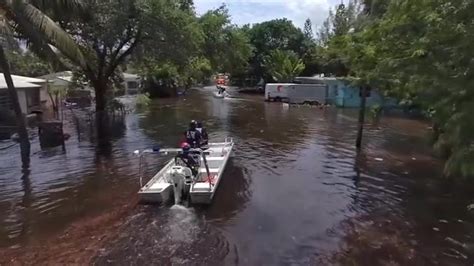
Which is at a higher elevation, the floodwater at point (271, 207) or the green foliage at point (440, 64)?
the green foliage at point (440, 64)

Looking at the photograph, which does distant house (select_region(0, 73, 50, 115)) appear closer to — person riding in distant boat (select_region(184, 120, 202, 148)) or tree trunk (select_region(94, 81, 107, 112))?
tree trunk (select_region(94, 81, 107, 112))

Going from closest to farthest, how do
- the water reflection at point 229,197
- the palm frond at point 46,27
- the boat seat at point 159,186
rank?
the water reflection at point 229,197
the boat seat at point 159,186
the palm frond at point 46,27

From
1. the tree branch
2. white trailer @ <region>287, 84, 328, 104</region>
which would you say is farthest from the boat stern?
white trailer @ <region>287, 84, 328, 104</region>

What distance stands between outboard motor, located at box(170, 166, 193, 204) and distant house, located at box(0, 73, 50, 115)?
50.2ft

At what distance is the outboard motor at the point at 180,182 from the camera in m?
12.0

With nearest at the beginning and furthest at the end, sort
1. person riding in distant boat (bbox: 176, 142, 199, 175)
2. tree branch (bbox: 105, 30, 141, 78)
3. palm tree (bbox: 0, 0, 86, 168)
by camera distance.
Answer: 1. person riding in distant boat (bbox: 176, 142, 199, 175)
2. palm tree (bbox: 0, 0, 86, 168)
3. tree branch (bbox: 105, 30, 141, 78)

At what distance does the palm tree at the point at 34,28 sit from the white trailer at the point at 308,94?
1167 inches

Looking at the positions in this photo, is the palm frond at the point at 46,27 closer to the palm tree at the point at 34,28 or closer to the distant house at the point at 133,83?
the palm tree at the point at 34,28

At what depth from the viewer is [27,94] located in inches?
1198

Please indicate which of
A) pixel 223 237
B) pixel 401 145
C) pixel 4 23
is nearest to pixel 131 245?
pixel 223 237

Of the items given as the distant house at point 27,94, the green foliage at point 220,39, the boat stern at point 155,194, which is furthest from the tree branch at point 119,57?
the boat stern at point 155,194

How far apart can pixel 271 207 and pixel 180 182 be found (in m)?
2.57

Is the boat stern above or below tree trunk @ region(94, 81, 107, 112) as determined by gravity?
below

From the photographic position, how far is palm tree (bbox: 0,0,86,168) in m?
15.4
